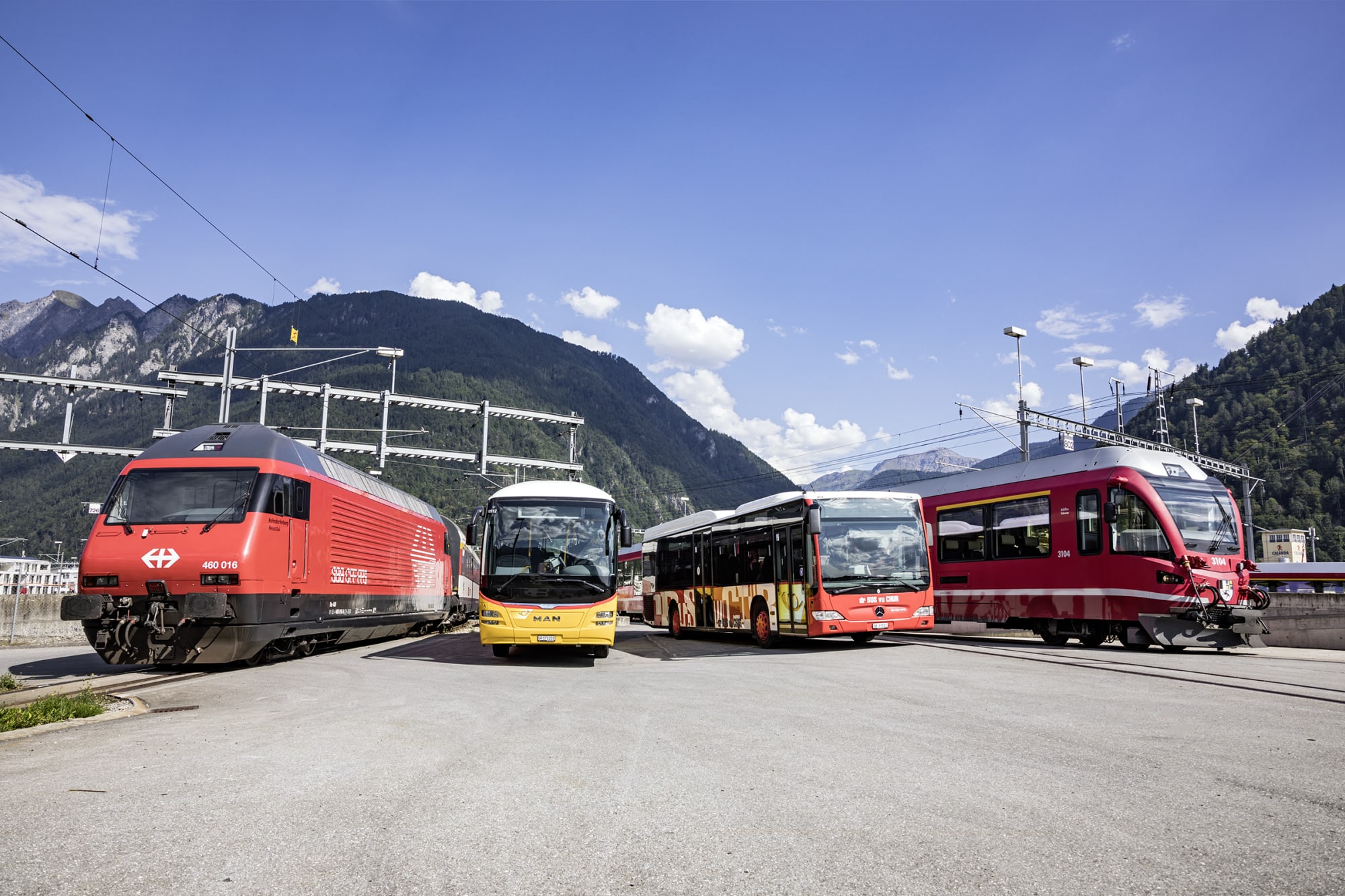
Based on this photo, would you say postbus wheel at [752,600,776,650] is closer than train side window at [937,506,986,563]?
Yes

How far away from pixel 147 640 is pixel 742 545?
11.8 meters

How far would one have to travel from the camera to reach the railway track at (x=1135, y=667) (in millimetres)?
10234

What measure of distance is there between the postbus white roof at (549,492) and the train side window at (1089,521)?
29.2 feet

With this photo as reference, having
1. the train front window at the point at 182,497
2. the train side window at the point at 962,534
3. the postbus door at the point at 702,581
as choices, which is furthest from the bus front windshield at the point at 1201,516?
the train front window at the point at 182,497

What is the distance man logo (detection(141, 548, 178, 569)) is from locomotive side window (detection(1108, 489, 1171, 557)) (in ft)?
50.3

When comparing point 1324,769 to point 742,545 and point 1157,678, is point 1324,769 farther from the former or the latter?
point 742,545

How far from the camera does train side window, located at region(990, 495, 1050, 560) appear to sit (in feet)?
61.3

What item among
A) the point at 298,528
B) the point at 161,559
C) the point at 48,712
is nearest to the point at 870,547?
the point at 298,528

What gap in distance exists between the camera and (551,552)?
15.4 meters

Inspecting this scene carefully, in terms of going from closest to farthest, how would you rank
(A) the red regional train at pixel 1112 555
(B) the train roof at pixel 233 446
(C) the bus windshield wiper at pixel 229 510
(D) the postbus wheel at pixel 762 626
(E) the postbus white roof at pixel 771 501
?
(C) the bus windshield wiper at pixel 229 510 → (B) the train roof at pixel 233 446 → (A) the red regional train at pixel 1112 555 → (E) the postbus white roof at pixel 771 501 → (D) the postbus wheel at pixel 762 626

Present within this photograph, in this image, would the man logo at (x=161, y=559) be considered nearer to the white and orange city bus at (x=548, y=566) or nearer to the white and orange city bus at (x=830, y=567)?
the white and orange city bus at (x=548, y=566)

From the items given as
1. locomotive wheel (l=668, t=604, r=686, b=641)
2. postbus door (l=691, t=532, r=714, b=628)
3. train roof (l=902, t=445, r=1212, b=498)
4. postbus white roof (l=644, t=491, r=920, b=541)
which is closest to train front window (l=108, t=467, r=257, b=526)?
postbus white roof (l=644, t=491, r=920, b=541)

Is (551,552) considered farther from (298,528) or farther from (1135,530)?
(1135,530)

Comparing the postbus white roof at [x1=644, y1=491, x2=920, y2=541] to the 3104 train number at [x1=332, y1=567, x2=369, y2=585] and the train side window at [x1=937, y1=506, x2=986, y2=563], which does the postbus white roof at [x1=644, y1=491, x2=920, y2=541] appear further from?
the 3104 train number at [x1=332, y1=567, x2=369, y2=585]
